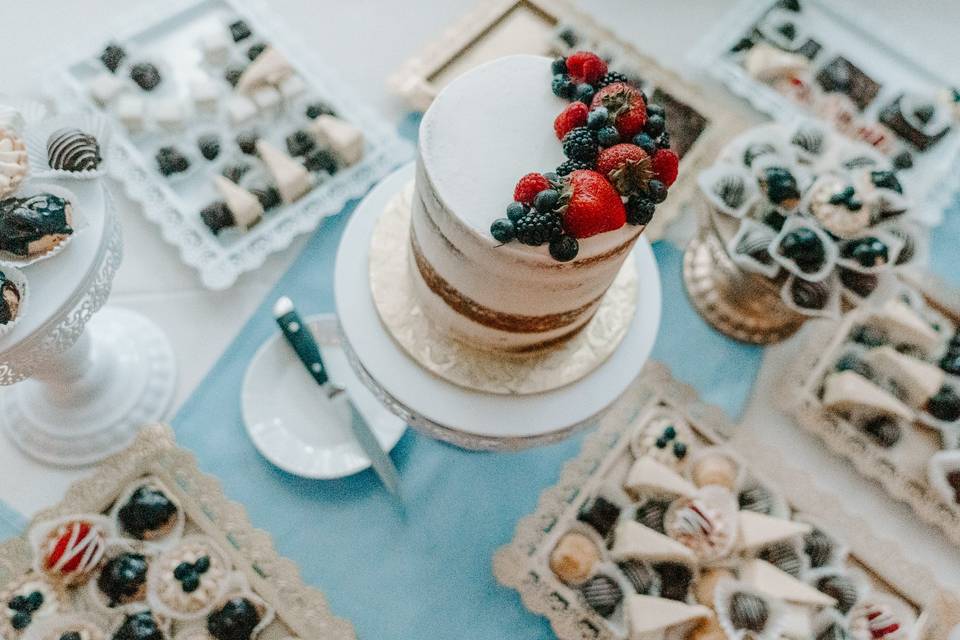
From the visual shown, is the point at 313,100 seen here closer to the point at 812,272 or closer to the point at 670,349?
the point at 670,349

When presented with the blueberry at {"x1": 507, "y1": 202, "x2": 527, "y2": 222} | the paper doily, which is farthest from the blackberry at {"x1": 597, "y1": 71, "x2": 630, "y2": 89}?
the paper doily

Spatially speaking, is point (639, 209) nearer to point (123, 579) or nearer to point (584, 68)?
point (584, 68)

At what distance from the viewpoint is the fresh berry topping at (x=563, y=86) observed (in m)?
0.85

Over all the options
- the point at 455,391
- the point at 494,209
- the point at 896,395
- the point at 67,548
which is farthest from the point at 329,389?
the point at 896,395

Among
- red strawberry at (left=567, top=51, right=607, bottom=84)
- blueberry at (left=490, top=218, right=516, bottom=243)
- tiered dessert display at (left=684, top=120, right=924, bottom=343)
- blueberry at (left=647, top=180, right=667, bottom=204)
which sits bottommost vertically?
tiered dessert display at (left=684, top=120, right=924, bottom=343)

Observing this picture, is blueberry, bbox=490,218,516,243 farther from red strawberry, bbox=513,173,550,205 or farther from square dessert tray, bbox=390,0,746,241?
square dessert tray, bbox=390,0,746,241

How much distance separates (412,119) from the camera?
1.61m

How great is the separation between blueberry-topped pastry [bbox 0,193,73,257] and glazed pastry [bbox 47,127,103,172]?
0.08 metres

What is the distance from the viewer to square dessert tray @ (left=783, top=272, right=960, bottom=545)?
131cm

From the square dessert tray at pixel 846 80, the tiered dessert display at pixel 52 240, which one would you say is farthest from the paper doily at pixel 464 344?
the square dessert tray at pixel 846 80

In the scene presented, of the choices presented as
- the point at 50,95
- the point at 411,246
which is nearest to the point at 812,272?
the point at 411,246

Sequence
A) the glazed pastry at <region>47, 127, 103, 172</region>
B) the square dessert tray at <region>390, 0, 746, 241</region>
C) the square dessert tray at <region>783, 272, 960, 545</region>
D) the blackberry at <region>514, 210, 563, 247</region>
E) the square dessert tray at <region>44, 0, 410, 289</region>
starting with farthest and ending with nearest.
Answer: the square dessert tray at <region>390, 0, 746, 241</region>
the square dessert tray at <region>44, 0, 410, 289</region>
the square dessert tray at <region>783, 272, 960, 545</region>
the glazed pastry at <region>47, 127, 103, 172</region>
the blackberry at <region>514, 210, 563, 247</region>

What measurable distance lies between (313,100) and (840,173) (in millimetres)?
1028

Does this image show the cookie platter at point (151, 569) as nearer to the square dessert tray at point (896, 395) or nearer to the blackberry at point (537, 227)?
the blackberry at point (537, 227)
